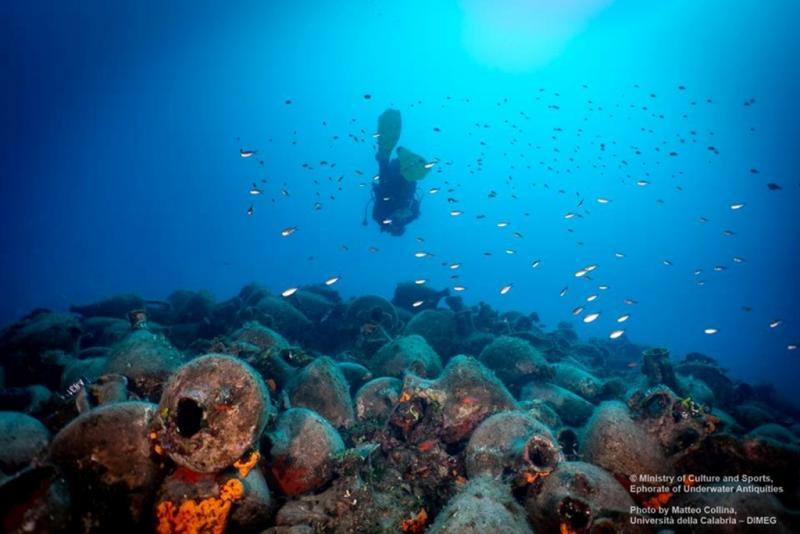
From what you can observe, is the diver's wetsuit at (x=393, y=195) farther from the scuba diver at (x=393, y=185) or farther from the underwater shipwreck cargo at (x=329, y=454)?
the underwater shipwreck cargo at (x=329, y=454)

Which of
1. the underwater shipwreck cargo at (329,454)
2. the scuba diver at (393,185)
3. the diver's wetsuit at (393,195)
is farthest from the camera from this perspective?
the diver's wetsuit at (393,195)

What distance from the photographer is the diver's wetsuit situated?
22.3 metres

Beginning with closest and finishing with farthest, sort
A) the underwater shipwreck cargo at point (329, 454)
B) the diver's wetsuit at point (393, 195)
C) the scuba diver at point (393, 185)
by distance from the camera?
the underwater shipwreck cargo at point (329, 454)
the scuba diver at point (393, 185)
the diver's wetsuit at point (393, 195)

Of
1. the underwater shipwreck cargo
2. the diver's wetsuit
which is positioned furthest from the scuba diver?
the underwater shipwreck cargo

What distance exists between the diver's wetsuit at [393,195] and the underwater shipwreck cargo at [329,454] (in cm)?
1526

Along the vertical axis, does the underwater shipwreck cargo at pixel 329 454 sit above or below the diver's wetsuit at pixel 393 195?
below

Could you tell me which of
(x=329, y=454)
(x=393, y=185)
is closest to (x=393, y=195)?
(x=393, y=185)

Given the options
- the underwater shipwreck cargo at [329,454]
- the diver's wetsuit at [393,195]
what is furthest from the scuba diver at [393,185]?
the underwater shipwreck cargo at [329,454]

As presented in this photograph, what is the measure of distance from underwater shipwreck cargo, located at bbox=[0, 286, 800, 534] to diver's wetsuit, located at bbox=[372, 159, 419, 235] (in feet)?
50.1

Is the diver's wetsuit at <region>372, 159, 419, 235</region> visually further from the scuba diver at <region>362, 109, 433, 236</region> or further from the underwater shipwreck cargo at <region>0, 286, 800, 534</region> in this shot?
the underwater shipwreck cargo at <region>0, 286, 800, 534</region>

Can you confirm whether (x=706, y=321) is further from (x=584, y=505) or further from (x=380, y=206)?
(x=584, y=505)

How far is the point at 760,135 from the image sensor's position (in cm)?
6931

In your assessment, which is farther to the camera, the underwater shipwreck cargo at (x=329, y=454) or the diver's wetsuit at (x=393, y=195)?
the diver's wetsuit at (x=393, y=195)

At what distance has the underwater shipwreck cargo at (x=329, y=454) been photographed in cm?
380
